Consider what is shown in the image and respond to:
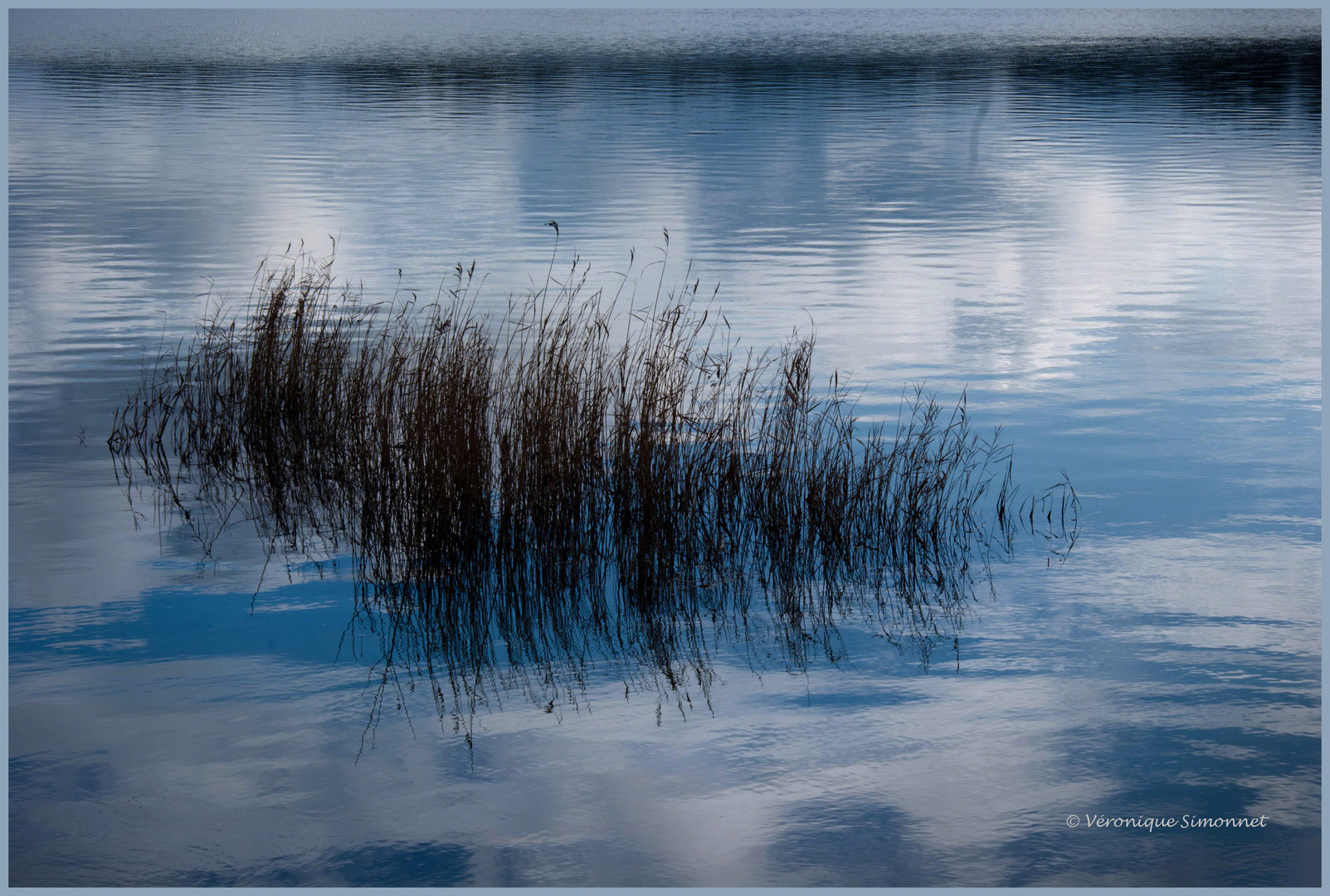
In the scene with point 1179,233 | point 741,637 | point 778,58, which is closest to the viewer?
point 741,637

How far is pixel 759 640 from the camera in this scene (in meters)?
6.41

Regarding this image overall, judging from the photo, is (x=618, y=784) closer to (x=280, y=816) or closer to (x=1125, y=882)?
(x=280, y=816)

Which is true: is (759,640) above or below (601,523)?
below

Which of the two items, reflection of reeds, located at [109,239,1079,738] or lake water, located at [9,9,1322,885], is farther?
reflection of reeds, located at [109,239,1079,738]

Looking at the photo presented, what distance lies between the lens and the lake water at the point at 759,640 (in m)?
4.79

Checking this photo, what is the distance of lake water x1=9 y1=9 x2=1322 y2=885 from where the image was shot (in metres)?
4.79

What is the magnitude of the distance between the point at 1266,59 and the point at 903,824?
57829mm

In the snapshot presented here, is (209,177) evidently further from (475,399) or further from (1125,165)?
(475,399)

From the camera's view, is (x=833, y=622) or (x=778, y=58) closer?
(x=833, y=622)

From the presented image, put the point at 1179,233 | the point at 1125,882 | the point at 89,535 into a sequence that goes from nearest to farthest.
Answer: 1. the point at 1125,882
2. the point at 89,535
3. the point at 1179,233

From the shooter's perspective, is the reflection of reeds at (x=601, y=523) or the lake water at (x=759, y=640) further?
the reflection of reeds at (x=601, y=523)

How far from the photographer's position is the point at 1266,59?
5594cm

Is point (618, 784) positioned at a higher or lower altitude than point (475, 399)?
lower

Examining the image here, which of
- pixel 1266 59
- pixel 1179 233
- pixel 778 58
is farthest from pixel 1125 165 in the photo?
pixel 778 58
